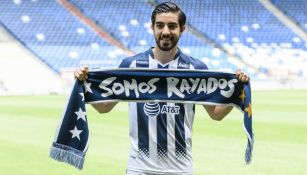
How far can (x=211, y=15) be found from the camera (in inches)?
1479

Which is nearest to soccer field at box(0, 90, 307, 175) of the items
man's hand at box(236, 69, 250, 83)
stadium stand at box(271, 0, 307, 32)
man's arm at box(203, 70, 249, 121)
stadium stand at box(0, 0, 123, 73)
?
man's arm at box(203, 70, 249, 121)

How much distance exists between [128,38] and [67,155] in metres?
29.5

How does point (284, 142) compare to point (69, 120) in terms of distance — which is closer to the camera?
point (69, 120)

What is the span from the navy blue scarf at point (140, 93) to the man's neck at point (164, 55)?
10cm

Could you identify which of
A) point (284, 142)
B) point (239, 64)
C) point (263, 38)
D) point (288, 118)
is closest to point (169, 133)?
point (284, 142)

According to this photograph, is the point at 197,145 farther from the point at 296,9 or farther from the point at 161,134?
the point at 296,9

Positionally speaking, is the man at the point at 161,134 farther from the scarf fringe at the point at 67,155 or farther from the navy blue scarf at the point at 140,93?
the scarf fringe at the point at 67,155

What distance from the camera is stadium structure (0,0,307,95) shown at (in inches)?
1111

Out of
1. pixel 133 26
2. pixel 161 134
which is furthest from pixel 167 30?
pixel 133 26

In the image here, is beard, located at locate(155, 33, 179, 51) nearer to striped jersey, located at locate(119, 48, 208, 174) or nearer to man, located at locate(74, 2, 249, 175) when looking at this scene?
man, located at locate(74, 2, 249, 175)

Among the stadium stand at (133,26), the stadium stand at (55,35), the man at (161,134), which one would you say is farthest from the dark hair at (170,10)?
the stadium stand at (133,26)

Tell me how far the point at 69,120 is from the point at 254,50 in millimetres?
31299

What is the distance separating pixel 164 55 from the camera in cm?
375

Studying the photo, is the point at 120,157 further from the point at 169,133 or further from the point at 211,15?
the point at 211,15
